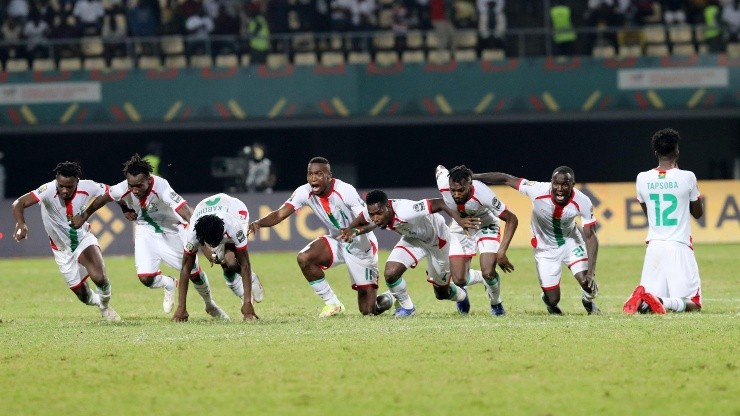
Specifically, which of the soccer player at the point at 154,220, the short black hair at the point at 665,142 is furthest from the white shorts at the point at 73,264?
the short black hair at the point at 665,142

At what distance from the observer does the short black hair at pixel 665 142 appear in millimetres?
13695

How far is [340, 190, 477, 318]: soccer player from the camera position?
13891 millimetres

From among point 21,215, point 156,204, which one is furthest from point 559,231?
point 21,215

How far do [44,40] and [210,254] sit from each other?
1891 centimetres

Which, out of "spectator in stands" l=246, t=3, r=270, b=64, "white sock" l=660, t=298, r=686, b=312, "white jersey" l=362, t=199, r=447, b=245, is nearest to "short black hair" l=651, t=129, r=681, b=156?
"white sock" l=660, t=298, r=686, b=312

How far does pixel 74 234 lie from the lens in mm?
14836

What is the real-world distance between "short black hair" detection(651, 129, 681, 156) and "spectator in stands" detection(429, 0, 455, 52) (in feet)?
59.1

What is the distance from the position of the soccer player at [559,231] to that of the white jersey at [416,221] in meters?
0.64

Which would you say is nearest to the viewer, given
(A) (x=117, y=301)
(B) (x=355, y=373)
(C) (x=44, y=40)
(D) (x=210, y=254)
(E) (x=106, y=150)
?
(B) (x=355, y=373)

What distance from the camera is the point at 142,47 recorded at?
31.9 meters

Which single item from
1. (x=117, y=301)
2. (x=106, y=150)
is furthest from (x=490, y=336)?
(x=106, y=150)

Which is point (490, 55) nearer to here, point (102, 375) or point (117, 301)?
point (117, 301)

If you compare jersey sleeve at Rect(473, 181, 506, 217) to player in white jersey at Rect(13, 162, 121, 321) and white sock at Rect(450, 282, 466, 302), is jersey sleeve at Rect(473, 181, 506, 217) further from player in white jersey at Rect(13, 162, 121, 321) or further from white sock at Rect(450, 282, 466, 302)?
player in white jersey at Rect(13, 162, 121, 321)

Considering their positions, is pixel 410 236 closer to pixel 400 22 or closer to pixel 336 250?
pixel 336 250
